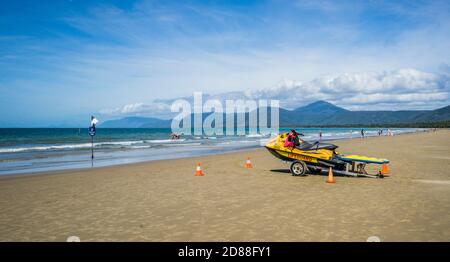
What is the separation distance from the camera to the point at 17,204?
9.89m

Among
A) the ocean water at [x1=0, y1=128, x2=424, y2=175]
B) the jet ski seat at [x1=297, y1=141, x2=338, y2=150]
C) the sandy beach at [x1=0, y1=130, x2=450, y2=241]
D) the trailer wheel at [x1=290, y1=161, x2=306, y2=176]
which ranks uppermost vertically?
the jet ski seat at [x1=297, y1=141, x2=338, y2=150]

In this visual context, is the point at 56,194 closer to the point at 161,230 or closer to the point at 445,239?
the point at 161,230

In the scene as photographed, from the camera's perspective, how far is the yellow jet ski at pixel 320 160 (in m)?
14.5

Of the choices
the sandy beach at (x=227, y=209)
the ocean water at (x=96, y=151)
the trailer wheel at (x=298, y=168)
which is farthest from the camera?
the ocean water at (x=96, y=151)

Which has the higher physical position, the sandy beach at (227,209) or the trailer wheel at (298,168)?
the trailer wheel at (298,168)

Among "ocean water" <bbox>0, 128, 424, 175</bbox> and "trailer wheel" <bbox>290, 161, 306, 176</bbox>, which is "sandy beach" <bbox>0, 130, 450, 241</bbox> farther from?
"ocean water" <bbox>0, 128, 424, 175</bbox>

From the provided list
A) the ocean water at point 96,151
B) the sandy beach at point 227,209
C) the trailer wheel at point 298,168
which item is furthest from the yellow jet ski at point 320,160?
the ocean water at point 96,151

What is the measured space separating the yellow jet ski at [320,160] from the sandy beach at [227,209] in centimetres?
55

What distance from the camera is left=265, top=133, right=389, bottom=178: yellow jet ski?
14453 mm

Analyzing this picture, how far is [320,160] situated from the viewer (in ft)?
48.7

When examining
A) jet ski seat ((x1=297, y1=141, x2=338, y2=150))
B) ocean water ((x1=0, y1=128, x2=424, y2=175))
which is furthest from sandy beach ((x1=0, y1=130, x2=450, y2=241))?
ocean water ((x1=0, y1=128, x2=424, y2=175))

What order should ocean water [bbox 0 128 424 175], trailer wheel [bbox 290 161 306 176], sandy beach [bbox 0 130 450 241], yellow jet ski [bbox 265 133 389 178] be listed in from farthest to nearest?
ocean water [bbox 0 128 424 175], trailer wheel [bbox 290 161 306 176], yellow jet ski [bbox 265 133 389 178], sandy beach [bbox 0 130 450 241]

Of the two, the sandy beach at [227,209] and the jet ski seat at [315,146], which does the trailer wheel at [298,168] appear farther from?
the jet ski seat at [315,146]
